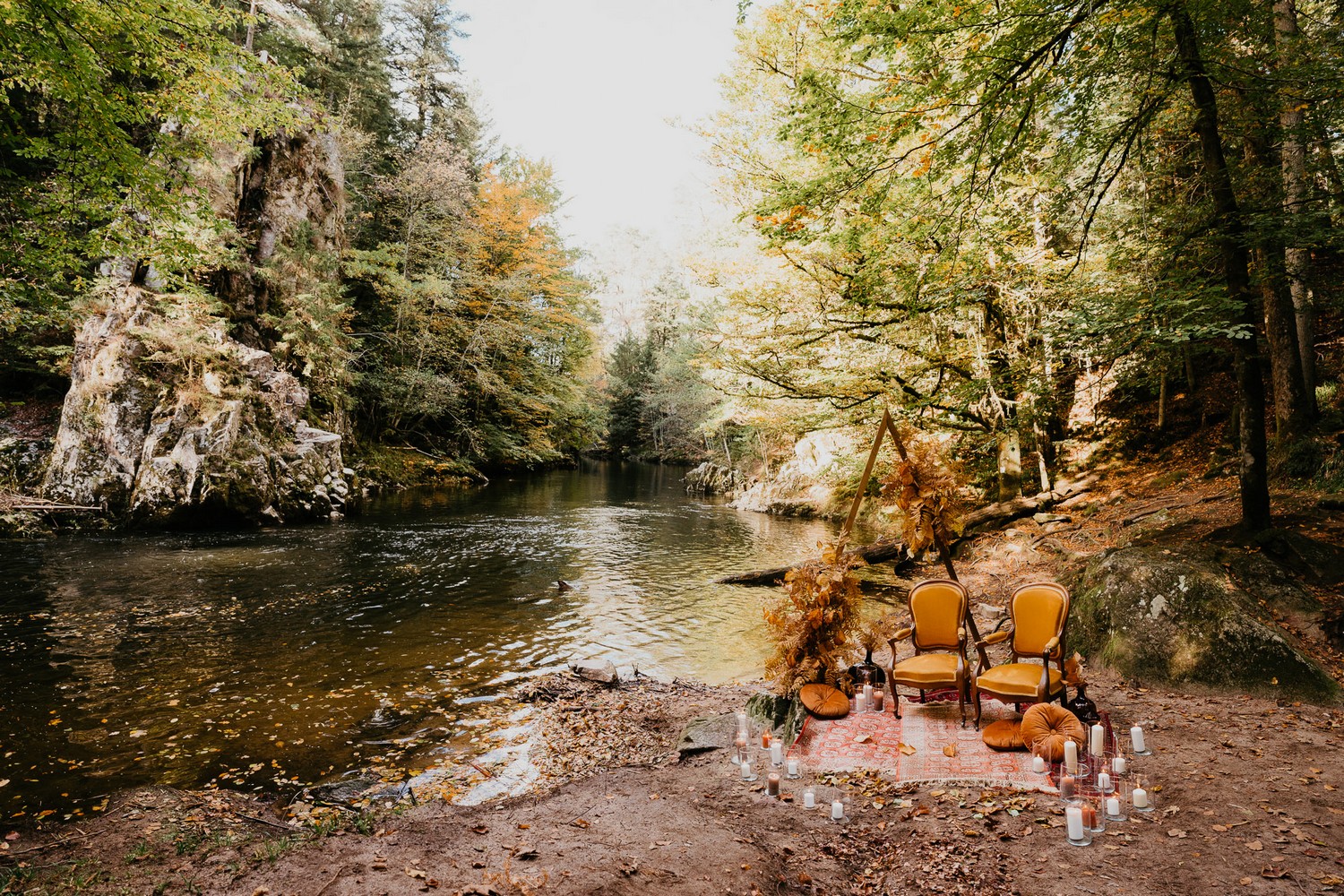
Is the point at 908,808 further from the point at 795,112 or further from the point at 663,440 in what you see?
the point at 663,440

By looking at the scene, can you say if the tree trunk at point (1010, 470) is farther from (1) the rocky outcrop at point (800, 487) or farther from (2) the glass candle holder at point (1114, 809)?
(2) the glass candle holder at point (1114, 809)

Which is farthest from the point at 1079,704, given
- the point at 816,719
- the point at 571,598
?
the point at 571,598

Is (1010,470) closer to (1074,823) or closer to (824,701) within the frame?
(824,701)

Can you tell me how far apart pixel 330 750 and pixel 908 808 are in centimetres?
550

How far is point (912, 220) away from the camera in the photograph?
27.1 ft

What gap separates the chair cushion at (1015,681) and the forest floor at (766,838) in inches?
33.0

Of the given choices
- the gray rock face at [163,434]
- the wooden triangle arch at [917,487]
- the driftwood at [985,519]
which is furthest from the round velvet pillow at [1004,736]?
the gray rock face at [163,434]

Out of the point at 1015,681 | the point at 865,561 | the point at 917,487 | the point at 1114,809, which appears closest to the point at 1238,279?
the point at 917,487

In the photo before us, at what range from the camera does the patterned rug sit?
480cm

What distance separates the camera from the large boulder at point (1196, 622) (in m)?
5.81

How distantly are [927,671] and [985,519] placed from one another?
9.04m

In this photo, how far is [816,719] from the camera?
6.20 metres

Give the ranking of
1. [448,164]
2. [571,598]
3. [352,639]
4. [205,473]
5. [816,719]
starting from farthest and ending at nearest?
[448,164] < [205,473] < [571,598] < [352,639] < [816,719]

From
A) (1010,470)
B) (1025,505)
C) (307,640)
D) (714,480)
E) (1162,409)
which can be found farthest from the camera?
(714,480)
